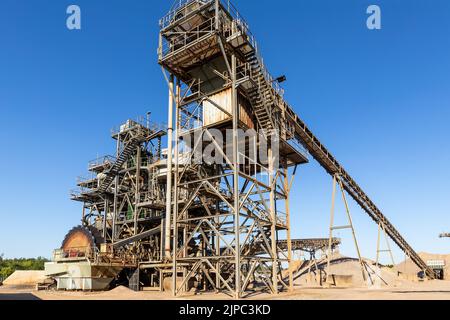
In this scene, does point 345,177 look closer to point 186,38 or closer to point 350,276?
point 350,276

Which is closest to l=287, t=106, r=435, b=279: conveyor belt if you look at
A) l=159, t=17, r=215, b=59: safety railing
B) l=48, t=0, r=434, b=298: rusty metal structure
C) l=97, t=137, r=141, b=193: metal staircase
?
l=48, t=0, r=434, b=298: rusty metal structure

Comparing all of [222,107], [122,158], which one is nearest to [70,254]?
[122,158]

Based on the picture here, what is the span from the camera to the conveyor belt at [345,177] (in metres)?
31.0

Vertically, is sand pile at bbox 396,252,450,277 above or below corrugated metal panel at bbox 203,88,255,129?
below

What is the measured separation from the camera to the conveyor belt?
3098cm

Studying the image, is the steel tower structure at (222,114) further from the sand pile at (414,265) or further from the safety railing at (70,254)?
the sand pile at (414,265)

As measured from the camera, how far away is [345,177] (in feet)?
124

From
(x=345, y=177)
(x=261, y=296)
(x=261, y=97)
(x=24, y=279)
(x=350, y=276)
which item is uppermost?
(x=261, y=97)

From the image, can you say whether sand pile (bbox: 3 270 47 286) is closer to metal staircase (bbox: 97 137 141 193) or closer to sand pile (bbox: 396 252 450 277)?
metal staircase (bbox: 97 137 141 193)

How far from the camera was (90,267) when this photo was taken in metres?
27.0

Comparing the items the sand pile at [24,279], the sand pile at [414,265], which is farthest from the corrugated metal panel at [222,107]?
the sand pile at [414,265]

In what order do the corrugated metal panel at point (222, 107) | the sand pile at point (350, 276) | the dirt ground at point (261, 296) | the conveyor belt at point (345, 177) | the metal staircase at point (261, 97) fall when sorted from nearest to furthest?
the dirt ground at point (261, 296), the corrugated metal panel at point (222, 107), the metal staircase at point (261, 97), the conveyor belt at point (345, 177), the sand pile at point (350, 276)
